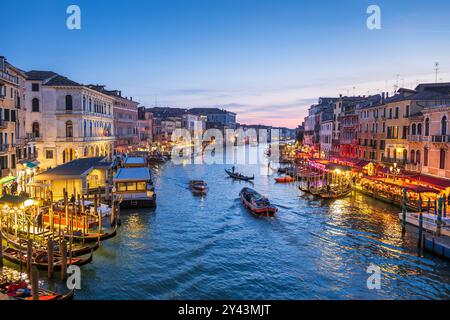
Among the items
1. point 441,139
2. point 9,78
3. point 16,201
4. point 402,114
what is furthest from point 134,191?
point 402,114

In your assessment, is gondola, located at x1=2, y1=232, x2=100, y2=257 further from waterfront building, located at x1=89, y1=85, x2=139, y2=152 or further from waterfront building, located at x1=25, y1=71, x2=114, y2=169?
waterfront building, located at x1=89, y1=85, x2=139, y2=152

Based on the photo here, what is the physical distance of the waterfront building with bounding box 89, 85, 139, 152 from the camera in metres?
58.6

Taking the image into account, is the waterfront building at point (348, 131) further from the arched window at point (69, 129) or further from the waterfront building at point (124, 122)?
the waterfront building at point (124, 122)

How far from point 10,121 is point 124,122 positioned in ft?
127

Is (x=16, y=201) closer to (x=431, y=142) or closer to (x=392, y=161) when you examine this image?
(x=431, y=142)

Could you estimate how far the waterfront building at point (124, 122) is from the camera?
192ft

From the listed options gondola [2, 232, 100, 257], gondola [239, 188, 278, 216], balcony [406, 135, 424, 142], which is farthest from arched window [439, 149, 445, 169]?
gondola [2, 232, 100, 257]

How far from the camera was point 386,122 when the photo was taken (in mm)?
33781

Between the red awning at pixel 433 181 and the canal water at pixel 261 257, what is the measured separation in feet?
8.41

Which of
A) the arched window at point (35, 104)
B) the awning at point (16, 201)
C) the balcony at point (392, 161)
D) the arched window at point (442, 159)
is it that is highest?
the arched window at point (35, 104)

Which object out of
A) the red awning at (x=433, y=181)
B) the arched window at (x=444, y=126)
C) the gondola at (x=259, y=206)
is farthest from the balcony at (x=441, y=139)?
the gondola at (x=259, y=206)

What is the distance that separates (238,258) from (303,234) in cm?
485
